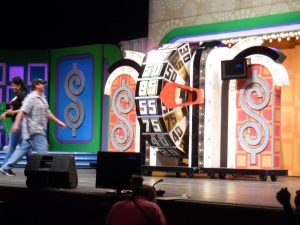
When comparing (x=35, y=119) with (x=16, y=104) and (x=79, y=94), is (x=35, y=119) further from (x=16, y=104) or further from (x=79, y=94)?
(x=79, y=94)

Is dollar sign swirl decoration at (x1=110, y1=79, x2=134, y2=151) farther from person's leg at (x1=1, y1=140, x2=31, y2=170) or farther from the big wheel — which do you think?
person's leg at (x1=1, y1=140, x2=31, y2=170)

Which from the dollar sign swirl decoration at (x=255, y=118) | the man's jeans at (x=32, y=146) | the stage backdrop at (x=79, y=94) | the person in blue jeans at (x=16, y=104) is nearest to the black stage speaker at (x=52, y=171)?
the man's jeans at (x=32, y=146)

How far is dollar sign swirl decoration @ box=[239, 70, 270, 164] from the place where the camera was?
993cm

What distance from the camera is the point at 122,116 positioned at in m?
11.9

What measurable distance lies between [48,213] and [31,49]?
962 centimetres

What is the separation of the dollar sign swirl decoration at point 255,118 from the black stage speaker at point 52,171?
12.0 ft

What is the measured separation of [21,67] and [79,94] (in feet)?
6.48

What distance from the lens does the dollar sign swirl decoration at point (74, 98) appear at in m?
15.4

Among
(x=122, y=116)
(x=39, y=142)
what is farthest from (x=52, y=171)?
(x=122, y=116)

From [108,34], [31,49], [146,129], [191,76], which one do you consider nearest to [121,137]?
[146,129]

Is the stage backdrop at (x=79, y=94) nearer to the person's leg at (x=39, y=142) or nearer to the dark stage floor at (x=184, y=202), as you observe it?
the person's leg at (x=39, y=142)

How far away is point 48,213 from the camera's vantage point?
24.6 feet

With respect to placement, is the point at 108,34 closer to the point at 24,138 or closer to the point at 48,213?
the point at 24,138

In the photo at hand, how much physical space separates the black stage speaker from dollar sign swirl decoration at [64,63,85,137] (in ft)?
24.9
